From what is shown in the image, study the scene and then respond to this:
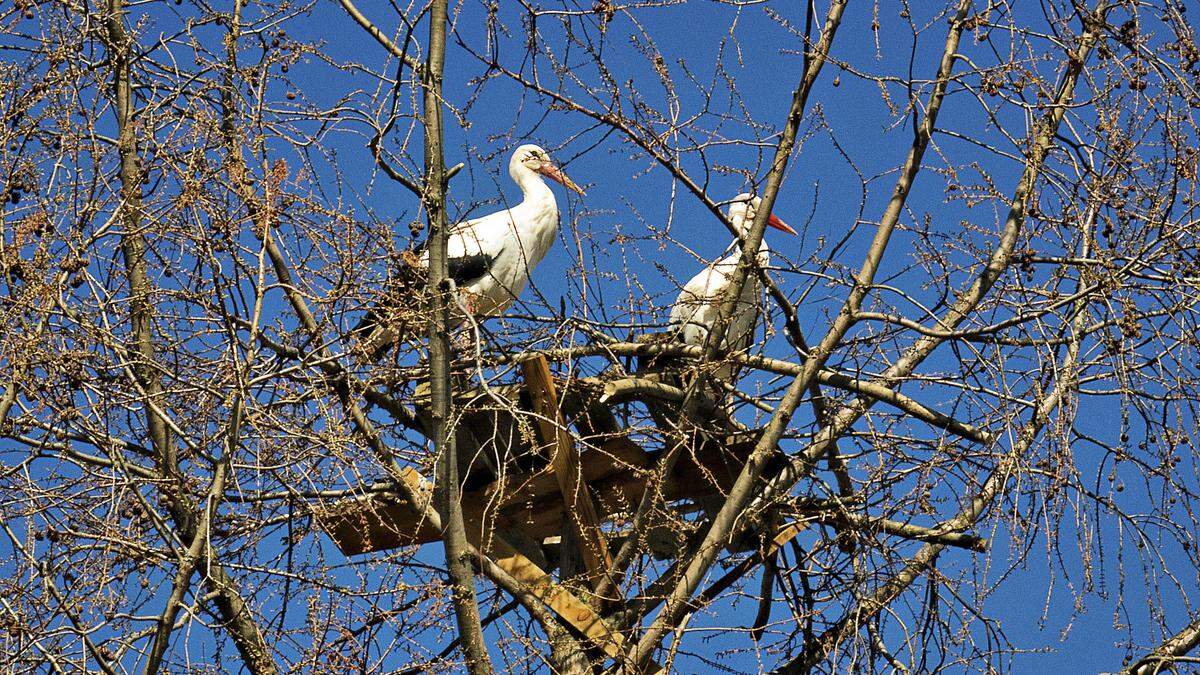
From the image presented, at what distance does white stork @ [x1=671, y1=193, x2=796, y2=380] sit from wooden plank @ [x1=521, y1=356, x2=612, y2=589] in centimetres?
73

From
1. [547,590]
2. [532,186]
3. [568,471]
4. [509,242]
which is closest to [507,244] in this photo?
[509,242]

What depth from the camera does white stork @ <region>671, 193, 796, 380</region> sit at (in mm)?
7387

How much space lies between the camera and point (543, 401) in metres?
7.25

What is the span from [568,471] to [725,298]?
1.06 meters

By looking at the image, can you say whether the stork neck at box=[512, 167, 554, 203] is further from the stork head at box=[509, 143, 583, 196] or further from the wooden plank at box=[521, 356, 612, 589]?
the wooden plank at box=[521, 356, 612, 589]

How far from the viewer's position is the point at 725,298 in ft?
24.3

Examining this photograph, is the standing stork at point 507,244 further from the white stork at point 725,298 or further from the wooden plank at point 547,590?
the wooden plank at point 547,590

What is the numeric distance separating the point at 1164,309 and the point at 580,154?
2.54 m

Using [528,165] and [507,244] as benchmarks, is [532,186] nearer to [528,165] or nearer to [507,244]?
[528,165]

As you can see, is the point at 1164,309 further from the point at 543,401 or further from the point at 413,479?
the point at 413,479

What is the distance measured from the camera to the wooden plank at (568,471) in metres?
7.20

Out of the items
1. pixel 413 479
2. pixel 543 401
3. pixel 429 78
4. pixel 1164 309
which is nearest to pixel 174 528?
pixel 413 479

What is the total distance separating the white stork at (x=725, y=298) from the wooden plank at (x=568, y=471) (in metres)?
0.73

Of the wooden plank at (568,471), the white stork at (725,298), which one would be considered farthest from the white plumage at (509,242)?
the wooden plank at (568,471)
